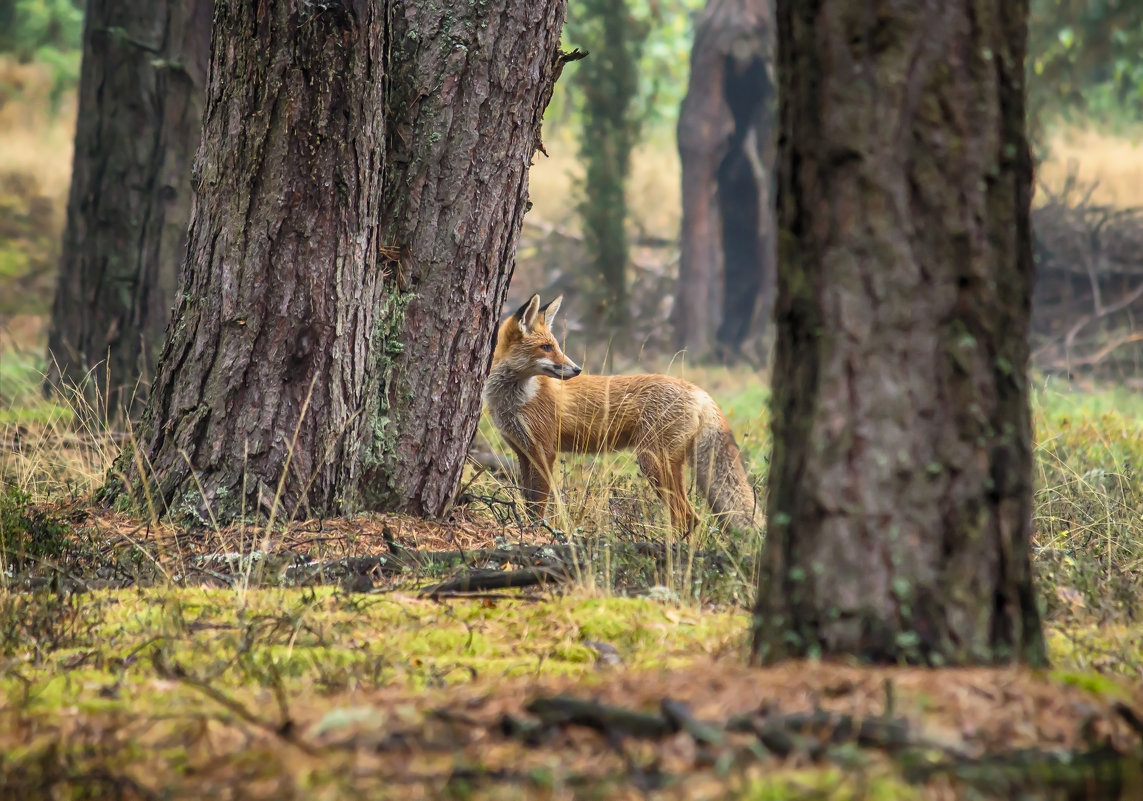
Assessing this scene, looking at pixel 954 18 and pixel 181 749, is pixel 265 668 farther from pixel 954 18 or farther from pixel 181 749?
pixel 954 18

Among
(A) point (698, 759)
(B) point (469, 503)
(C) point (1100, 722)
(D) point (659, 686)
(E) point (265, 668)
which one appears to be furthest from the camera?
(B) point (469, 503)

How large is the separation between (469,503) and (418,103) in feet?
7.80

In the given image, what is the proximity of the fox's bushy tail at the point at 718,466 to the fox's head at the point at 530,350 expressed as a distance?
1.26 metres

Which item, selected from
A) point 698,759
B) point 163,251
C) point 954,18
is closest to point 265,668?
point 698,759

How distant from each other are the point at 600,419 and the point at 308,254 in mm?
4236

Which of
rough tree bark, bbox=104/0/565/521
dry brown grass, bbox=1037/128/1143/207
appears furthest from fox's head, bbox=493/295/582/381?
dry brown grass, bbox=1037/128/1143/207

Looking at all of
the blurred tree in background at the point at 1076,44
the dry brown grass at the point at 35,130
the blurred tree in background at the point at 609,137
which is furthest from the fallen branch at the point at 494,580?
the dry brown grass at the point at 35,130

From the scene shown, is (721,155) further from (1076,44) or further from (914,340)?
(914,340)

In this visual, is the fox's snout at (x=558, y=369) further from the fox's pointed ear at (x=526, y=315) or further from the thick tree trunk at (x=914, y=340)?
the thick tree trunk at (x=914, y=340)

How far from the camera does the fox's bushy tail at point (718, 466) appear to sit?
8.08 metres

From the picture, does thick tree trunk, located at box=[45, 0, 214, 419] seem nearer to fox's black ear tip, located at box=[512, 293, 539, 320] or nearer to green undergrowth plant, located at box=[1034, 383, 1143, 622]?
fox's black ear tip, located at box=[512, 293, 539, 320]

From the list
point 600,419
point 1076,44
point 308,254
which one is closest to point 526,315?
point 600,419

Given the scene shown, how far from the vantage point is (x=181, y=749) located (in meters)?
2.29

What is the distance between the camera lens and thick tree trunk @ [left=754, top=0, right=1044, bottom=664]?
2.49 m
